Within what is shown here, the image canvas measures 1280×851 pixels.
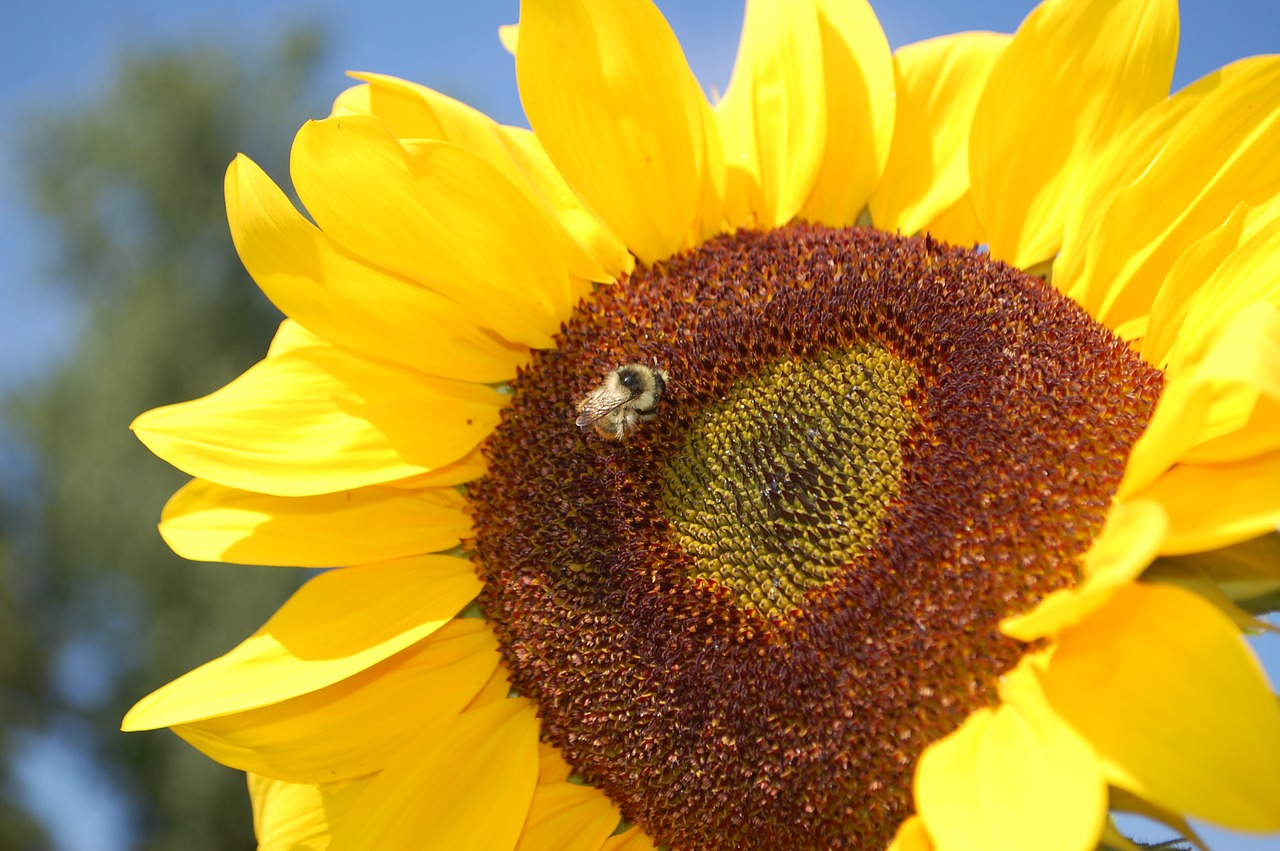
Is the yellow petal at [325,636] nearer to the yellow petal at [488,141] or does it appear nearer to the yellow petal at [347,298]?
the yellow petal at [347,298]

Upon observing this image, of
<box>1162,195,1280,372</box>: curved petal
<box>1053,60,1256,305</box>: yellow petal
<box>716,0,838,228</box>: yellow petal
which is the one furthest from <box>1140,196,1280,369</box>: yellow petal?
<box>716,0,838,228</box>: yellow petal

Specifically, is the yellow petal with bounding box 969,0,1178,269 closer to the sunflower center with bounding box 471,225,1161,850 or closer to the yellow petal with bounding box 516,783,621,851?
the sunflower center with bounding box 471,225,1161,850

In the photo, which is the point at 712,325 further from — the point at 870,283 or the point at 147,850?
the point at 147,850

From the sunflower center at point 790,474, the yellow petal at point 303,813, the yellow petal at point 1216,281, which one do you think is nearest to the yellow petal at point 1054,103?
the yellow petal at point 1216,281

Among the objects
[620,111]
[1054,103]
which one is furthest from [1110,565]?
[620,111]

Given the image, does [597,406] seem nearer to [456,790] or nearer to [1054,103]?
[456,790]

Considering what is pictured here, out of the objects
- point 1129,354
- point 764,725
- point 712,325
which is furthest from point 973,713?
point 712,325

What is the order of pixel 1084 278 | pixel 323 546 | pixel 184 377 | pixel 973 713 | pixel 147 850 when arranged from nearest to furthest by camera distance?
pixel 973 713, pixel 1084 278, pixel 323 546, pixel 147 850, pixel 184 377
